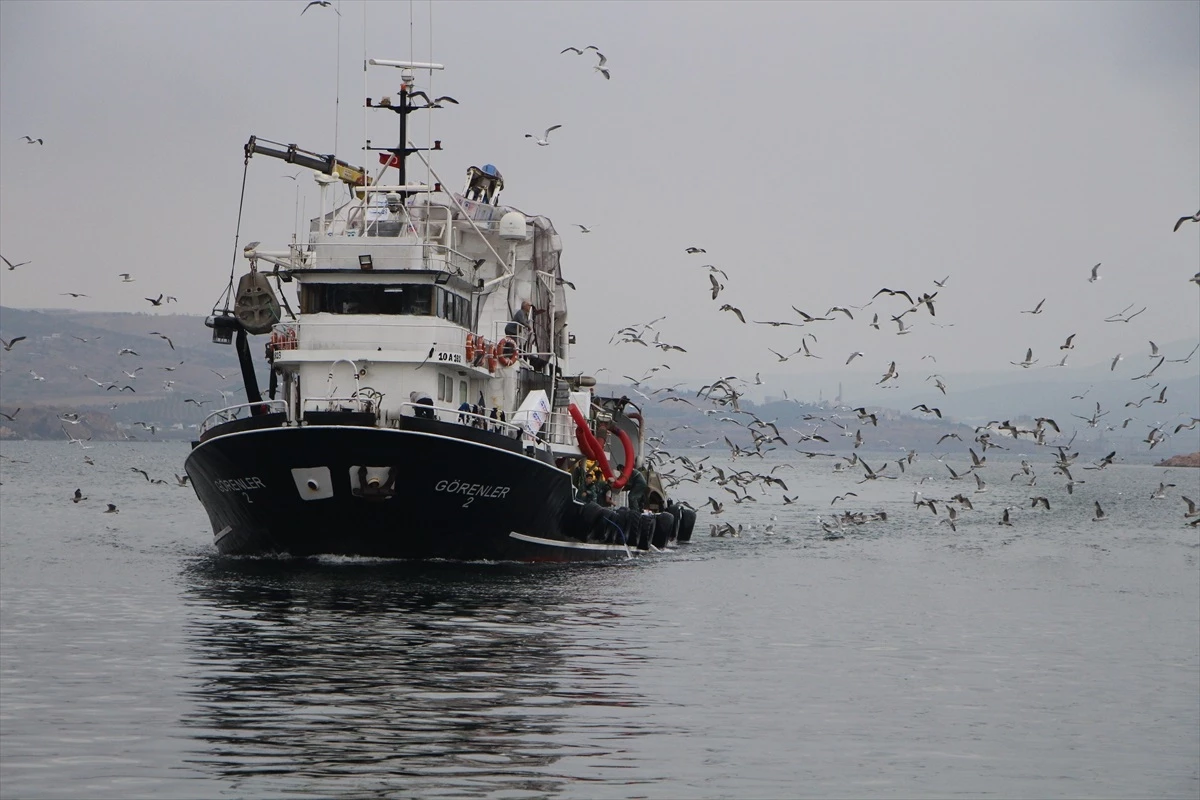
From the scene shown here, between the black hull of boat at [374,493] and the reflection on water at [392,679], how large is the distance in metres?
1.35

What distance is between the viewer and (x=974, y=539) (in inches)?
3019

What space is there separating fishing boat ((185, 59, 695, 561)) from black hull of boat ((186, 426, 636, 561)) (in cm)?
5

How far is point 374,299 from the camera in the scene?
45688mm

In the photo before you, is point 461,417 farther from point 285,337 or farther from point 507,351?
point 285,337

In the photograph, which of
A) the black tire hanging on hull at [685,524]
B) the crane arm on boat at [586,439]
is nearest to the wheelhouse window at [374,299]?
the crane arm on boat at [586,439]

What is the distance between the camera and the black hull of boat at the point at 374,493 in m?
41.9

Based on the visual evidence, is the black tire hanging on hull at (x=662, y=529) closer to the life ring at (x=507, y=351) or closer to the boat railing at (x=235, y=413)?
the life ring at (x=507, y=351)

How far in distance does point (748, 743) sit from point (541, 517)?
23.7 metres

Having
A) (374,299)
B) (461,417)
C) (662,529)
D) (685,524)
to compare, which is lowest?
(662,529)

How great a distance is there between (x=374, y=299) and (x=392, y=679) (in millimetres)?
20491

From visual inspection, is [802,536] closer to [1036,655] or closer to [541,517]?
[541,517]

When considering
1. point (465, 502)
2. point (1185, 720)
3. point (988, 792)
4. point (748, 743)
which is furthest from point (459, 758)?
point (465, 502)

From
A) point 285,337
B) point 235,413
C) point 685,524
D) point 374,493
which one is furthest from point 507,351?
point 685,524

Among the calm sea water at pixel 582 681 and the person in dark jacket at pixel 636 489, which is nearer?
the calm sea water at pixel 582 681
